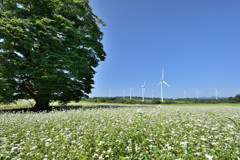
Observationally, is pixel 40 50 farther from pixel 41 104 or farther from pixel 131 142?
pixel 131 142

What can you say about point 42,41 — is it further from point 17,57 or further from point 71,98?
point 71,98

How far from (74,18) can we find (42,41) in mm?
7230

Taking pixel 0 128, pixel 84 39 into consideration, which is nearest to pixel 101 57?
pixel 84 39

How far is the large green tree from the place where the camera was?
1248 centimetres

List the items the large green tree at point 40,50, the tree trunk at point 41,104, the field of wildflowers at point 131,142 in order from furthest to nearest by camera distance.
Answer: the tree trunk at point 41,104 → the large green tree at point 40,50 → the field of wildflowers at point 131,142

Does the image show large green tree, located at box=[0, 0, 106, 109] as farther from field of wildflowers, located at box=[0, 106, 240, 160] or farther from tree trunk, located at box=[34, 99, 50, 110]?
field of wildflowers, located at box=[0, 106, 240, 160]

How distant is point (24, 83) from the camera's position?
597 inches

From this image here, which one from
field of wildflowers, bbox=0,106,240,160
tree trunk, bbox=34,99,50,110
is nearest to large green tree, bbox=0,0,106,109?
tree trunk, bbox=34,99,50,110

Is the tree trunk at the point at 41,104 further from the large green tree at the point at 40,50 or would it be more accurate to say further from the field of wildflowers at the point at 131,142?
the field of wildflowers at the point at 131,142

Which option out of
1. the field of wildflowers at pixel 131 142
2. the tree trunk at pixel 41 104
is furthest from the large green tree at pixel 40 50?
the field of wildflowers at pixel 131 142

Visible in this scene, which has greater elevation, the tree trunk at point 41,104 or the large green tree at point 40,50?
the large green tree at point 40,50

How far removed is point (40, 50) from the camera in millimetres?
14734

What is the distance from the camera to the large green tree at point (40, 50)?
40.9 feet

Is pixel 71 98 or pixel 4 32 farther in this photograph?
pixel 71 98
